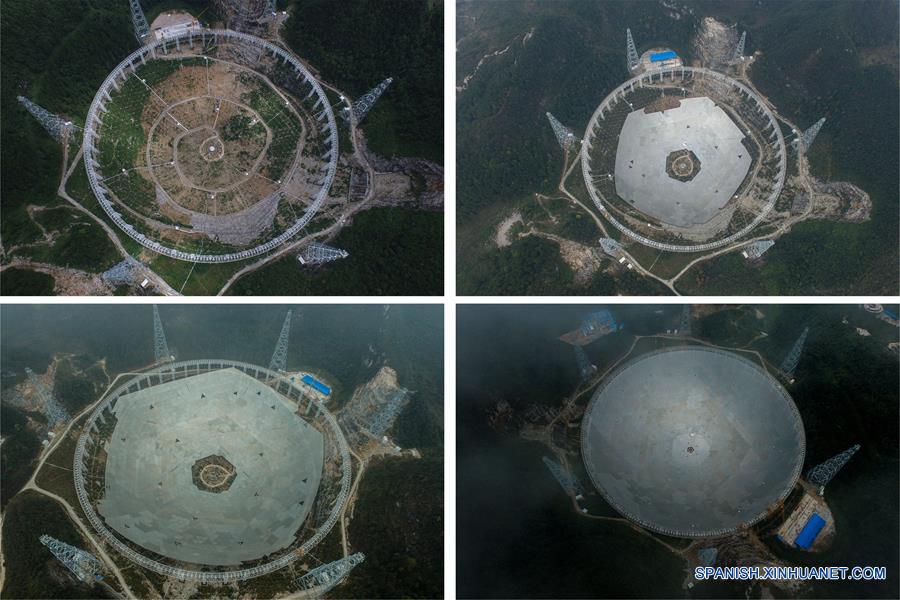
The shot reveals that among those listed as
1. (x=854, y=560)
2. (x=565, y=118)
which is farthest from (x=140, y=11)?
(x=854, y=560)

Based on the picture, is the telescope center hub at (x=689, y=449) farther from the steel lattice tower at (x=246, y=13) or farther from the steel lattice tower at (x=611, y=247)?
the steel lattice tower at (x=246, y=13)

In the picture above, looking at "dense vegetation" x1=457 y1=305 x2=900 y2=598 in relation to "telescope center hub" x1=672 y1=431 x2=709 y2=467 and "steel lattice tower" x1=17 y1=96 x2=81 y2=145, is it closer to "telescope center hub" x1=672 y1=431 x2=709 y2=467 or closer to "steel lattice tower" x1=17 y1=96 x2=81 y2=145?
"telescope center hub" x1=672 y1=431 x2=709 y2=467

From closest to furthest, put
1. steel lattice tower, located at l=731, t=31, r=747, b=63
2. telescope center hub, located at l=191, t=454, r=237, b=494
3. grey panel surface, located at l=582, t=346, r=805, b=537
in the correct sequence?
telescope center hub, located at l=191, t=454, r=237, b=494 → grey panel surface, located at l=582, t=346, r=805, b=537 → steel lattice tower, located at l=731, t=31, r=747, b=63

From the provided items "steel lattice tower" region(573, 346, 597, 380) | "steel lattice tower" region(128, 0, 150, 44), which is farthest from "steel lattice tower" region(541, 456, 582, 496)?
"steel lattice tower" region(128, 0, 150, 44)

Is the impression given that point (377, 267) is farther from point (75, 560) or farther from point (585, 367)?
point (75, 560)

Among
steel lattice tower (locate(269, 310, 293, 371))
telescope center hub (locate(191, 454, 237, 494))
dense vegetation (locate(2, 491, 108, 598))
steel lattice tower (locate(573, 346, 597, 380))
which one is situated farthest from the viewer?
steel lattice tower (locate(573, 346, 597, 380))

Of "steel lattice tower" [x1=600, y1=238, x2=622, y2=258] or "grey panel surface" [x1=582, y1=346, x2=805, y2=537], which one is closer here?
"grey panel surface" [x1=582, y1=346, x2=805, y2=537]

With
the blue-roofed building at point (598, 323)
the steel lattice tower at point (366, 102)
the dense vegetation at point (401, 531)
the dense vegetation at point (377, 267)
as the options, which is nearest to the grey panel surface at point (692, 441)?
the blue-roofed building at point (598, 323)

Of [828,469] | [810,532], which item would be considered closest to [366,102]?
[828,469]
